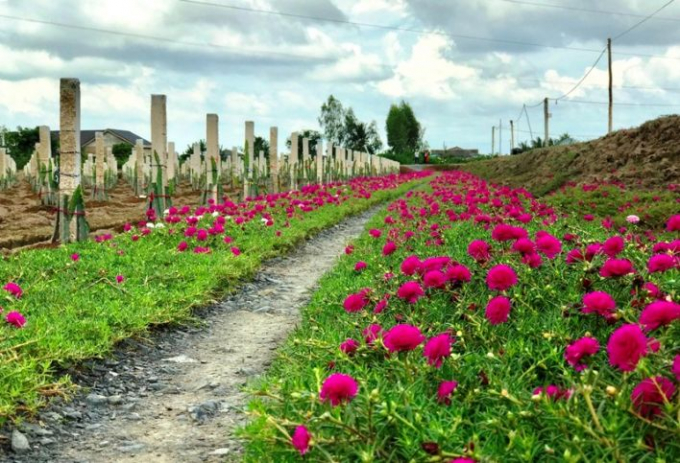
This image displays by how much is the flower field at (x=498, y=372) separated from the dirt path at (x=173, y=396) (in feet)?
1.37

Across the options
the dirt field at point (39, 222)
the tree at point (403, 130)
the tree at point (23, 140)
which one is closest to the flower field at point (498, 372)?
the dirt field at point (39, 222)

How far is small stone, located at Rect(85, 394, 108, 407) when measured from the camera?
14.4 ft

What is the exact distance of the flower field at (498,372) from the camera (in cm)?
226

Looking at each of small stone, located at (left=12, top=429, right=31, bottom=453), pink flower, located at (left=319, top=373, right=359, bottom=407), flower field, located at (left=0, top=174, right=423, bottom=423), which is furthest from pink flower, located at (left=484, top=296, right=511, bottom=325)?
flower field, located at (left=0, top=174, right=423, bottom=423)

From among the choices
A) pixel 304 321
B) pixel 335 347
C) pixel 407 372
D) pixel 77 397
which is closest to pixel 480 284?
pixel 335 347

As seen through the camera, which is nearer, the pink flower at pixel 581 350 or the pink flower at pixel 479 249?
the pink flower at pixel 581 350

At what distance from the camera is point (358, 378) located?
3.07 metres

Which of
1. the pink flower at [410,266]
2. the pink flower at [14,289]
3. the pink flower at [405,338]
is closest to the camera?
the pink flower at [405,338]

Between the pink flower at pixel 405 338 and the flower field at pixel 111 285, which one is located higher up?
the pink flower at pixel 405 338

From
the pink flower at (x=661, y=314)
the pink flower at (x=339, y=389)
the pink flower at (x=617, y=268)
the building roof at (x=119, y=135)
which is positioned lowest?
the pink flower at (x=339, y=389)

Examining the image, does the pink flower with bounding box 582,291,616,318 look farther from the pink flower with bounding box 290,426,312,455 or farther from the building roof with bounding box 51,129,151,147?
the building roof with bounding box 51,129,151,147

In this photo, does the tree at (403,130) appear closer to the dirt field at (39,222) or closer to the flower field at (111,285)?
the dirt field at (39,222)

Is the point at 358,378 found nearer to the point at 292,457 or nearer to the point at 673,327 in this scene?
the point at 292,457

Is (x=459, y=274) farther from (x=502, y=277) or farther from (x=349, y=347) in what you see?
(x=349, y=347)
